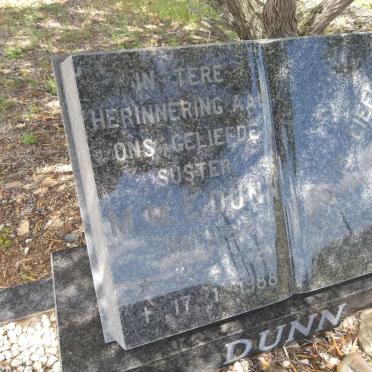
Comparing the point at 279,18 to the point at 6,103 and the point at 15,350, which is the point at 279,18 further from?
the point at 15,350

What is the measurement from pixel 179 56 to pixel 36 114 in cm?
315

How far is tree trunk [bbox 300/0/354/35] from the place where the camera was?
14.0ft

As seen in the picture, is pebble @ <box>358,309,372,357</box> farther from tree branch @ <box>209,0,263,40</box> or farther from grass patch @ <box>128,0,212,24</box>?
grass patch @ <box>128,0,212,24</box>

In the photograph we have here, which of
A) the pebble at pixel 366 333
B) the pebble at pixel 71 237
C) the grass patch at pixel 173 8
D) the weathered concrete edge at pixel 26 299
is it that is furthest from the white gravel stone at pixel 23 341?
the grass patch at pixel 173 8

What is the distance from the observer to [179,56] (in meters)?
1.88

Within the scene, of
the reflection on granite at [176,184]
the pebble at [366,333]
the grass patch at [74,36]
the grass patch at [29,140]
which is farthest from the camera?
the grass patch at [74,36]

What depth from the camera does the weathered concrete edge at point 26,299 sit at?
2.49 metres

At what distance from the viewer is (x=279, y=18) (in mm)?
4090

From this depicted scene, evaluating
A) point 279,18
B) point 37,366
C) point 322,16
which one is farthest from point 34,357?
point 322,16

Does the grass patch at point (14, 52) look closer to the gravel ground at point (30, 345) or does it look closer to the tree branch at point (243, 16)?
the tree branch at point (243, 16)

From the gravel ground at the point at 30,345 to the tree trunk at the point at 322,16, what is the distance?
4.06 meters

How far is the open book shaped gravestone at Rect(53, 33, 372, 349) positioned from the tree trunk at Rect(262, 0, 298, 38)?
2003 millimetres

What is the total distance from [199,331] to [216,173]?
2.78ft

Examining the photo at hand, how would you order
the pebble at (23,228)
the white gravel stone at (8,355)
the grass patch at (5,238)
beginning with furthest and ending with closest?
the pebble at (23,228) → the grass patch at (5,238) → the white gravel stone at (8,355)
